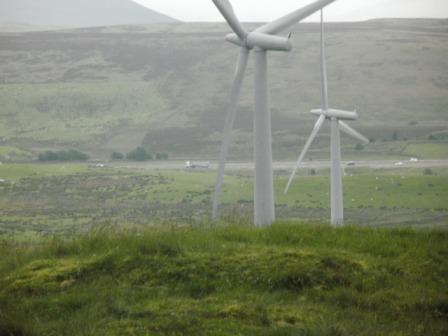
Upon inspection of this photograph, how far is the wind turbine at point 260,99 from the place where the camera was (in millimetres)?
19016

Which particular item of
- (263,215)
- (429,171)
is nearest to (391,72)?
(429,171)

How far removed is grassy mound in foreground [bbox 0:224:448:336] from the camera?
8.60 m

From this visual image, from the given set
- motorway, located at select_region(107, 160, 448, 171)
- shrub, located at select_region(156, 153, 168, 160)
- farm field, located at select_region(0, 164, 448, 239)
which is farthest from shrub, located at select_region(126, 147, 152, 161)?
farm field, located at select_region(0, 164, 448, 239)

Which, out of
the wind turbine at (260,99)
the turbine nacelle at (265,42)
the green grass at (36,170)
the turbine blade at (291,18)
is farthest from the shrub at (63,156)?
the turbine nacelle at (265,42)

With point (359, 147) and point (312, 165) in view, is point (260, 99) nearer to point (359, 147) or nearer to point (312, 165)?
point (312, 165)

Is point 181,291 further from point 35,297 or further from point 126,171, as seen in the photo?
point 126,171

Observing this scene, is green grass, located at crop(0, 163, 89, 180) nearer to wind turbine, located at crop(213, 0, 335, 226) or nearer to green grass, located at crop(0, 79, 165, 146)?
green grass, located at crop(0, 79, 165, 146)

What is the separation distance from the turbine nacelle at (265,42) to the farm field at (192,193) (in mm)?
48576

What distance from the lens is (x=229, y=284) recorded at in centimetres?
989

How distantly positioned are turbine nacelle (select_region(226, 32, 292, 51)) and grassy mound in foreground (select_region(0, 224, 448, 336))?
25.5ft

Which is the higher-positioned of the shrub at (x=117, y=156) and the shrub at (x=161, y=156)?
the shrub at (x=117, y=156)

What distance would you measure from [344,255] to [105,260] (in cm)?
317

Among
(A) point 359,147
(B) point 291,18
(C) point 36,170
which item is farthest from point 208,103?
(B) point 291,18

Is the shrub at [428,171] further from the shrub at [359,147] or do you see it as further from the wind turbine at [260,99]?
the wind turbine at [260,99]
